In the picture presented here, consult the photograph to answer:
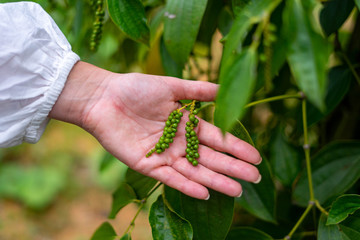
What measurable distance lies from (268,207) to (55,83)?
40cm

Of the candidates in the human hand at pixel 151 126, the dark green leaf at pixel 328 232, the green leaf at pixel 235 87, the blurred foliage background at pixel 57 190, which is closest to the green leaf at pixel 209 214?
the human hand at pixel 151 126

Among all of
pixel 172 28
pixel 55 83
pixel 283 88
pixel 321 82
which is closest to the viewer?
pixel 321 82

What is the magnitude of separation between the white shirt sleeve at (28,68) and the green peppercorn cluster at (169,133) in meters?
A: 0.19

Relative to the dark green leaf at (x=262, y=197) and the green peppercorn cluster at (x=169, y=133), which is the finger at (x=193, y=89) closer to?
the green peppercorn cluster at (x=169, y=133)

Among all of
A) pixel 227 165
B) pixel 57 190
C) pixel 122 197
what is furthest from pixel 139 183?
pixel 57 190

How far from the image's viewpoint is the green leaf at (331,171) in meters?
0.64

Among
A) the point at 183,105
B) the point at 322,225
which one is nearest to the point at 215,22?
the point at 183,105

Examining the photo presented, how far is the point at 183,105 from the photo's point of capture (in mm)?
612

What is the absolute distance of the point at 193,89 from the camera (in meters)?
0.56

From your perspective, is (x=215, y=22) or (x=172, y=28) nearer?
(x=172, y=28)

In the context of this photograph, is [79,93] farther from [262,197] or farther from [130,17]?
[262,197]

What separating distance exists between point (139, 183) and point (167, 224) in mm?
100

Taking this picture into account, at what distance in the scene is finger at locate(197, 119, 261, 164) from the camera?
531 millimetres

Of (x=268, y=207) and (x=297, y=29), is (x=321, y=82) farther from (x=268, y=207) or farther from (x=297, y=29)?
(x=268, y=207)
